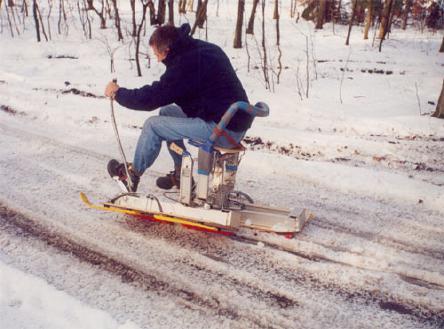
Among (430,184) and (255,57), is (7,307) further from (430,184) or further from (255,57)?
(255,57)

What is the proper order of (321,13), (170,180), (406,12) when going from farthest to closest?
(406,12) → (321,13) → (170,180)

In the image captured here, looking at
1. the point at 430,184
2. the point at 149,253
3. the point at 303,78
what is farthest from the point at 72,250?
the point at 303,78

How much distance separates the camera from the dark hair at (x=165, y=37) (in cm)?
383

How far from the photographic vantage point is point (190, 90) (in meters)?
3.86

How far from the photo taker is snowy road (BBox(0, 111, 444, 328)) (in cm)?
313

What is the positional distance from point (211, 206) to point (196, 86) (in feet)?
3.62

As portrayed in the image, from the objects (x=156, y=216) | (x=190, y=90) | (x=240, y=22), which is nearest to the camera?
(x=190, y=90)

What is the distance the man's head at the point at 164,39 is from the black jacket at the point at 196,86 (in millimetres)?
36

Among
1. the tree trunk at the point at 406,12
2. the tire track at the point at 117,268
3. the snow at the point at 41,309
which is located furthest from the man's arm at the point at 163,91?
the tree trunk at the point at 406,12

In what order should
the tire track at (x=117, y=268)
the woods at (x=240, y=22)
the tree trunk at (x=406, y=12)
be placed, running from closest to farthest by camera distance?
the tire track at (x=117, y=268) → the woods at (x=240, y=22) → the tree trunk at (x=406, y=12)

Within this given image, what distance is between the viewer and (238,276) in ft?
11.7

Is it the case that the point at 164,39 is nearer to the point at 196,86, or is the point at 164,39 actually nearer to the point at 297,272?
the point at 196,86

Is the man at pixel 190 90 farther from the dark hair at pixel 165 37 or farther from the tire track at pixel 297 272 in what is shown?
the tire track at pixel 297 272

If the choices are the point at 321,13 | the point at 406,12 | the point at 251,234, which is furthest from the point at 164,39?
the point at 406,12
